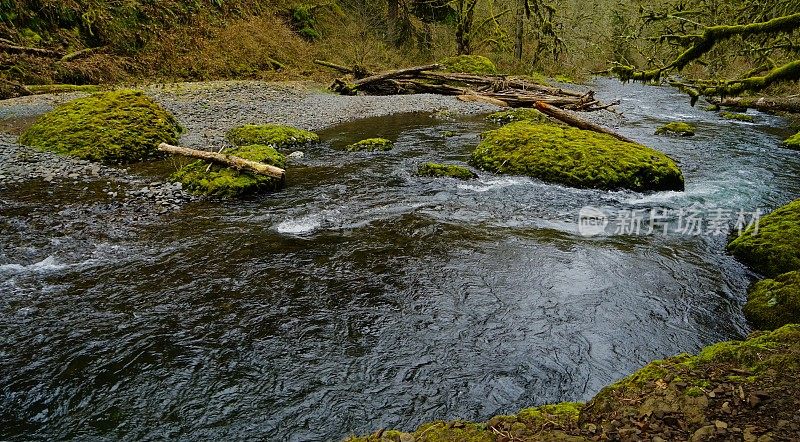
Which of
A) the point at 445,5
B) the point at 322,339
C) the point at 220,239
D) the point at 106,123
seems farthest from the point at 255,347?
the point at 445,5

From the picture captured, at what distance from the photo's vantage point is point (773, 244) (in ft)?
19.0

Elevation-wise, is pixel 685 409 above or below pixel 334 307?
above

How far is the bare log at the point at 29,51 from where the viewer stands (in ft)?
45.8

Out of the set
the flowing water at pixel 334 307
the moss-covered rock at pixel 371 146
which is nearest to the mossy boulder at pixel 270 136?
the moss-covered rock at pixel 371 146

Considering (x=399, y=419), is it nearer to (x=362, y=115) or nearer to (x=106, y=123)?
(x=106, y=123)

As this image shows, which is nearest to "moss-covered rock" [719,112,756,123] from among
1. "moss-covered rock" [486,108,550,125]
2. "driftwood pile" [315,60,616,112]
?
"driftwood pile" [315,60,616,112]

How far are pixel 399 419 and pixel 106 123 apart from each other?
31.8ft

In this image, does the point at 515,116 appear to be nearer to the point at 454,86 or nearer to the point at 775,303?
the point at 454,86

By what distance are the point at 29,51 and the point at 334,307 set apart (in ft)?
51.4

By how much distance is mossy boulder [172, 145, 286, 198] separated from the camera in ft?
26.3

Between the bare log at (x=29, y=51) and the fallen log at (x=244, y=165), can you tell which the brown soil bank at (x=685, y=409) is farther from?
the bare log at (x=29, y=51)

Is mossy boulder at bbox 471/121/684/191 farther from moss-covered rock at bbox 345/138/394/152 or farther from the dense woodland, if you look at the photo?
moss-covered rock at bbox 345/138/394/152

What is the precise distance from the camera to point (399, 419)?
346 centimetres

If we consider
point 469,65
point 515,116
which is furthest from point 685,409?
point 469,65
